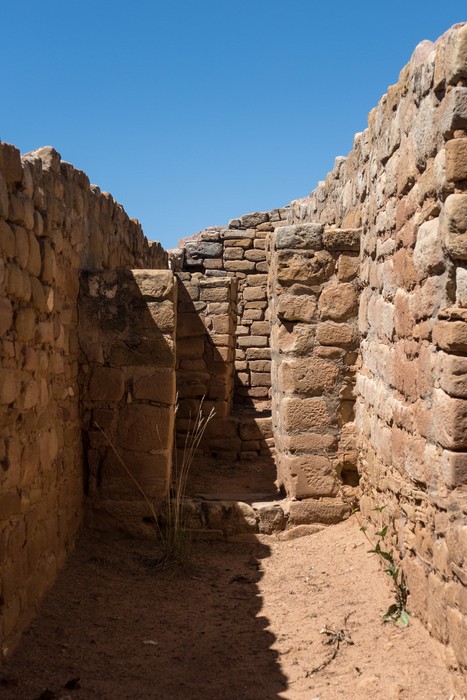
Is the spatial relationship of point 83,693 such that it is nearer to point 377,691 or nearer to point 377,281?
point 377,691

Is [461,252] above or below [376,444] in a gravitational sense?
above

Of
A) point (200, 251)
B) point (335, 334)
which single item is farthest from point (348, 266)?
point (200, 251)

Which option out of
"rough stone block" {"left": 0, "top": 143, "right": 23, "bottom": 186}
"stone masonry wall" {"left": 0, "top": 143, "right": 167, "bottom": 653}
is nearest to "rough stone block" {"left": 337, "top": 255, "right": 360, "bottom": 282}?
"stone masonry wall" {"left": 0, "top": 143, "right": 167, "bottom": 653}

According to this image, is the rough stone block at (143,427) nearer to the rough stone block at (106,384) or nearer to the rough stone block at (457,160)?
the rough stone block at (106,384)

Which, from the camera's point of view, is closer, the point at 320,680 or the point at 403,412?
the point at 320,680

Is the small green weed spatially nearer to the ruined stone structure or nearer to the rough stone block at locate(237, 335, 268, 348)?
the ruined stone structure

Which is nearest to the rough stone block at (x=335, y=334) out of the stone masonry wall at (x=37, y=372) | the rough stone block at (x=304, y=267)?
the rough stone block at (x=304, y=267)

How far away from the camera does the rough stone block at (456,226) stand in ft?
9.30

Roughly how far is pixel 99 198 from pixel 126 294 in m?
0.96

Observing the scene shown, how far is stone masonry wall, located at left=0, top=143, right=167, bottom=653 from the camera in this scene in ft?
10.2

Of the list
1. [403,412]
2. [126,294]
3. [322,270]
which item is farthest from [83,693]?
[322,270]

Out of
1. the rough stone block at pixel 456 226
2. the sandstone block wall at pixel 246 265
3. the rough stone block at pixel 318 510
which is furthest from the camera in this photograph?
the sandstone block wall at pixel 246 265

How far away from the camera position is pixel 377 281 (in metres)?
4.32

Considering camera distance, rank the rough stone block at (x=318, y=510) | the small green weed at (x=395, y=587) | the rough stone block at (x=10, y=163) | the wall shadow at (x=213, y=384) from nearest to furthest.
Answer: the rough stone block at (x=10, y=163), the small green weed at (x=395, y=587), the rough stone block at (x=318, y=510), the wall shadow at (x=213, y=384)
